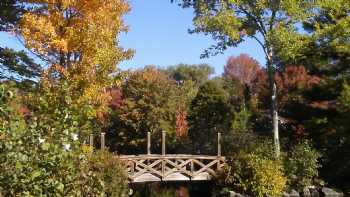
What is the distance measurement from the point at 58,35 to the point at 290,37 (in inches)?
356

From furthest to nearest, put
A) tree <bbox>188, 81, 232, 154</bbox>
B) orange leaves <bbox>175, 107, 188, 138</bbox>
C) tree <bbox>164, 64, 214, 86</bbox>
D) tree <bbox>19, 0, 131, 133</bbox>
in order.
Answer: tree <bbox>164, 64, 214, 86</bbox>
orange leaves <bbox>175, 107, 188, 138</bbox>
tree <bbox>188, 81, 232, 154</bbox>
tree <bbox>19, 0, 131, 133</bbox>

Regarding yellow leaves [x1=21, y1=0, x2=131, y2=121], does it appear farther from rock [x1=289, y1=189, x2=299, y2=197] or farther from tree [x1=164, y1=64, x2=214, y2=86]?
tree [x1=164, y1=64, x2=214, y2=86]

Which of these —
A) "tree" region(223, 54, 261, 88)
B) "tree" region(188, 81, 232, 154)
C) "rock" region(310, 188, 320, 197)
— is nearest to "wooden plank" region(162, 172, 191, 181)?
"rock" region(310, 188, 320, 197)

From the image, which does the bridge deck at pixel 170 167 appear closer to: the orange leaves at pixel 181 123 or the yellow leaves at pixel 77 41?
the yellow leaves at pixel 77 41

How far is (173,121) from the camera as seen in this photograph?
36.2 m

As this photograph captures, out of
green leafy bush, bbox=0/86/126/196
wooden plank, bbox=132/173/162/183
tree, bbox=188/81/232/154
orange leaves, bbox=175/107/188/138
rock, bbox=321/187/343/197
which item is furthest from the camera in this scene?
orange leaves, bbox=175/107/188/138

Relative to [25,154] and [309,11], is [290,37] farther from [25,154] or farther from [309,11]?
[25,154]

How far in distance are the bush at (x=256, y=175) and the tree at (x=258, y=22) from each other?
38.3 inches

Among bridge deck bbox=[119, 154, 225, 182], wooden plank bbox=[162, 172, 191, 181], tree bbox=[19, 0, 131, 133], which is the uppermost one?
tree bbox=[19, 0, 131, 133]

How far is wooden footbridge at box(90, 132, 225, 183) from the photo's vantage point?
22.2 m

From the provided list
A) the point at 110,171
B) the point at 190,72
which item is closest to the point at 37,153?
the point at 110,171

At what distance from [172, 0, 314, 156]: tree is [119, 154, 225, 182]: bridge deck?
279cm

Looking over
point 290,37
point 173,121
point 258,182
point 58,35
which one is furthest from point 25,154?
point 173,121

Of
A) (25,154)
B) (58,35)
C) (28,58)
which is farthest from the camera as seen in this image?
(28,58)
